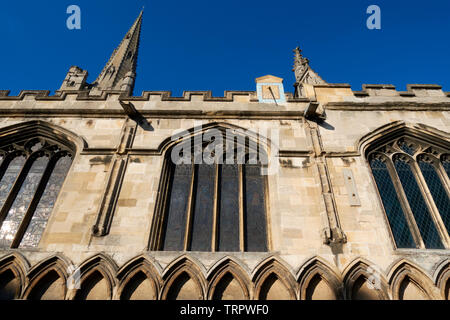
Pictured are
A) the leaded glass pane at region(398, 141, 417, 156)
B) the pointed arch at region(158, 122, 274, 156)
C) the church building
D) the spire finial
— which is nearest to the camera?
the church building

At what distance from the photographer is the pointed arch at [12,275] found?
4480 millimetres

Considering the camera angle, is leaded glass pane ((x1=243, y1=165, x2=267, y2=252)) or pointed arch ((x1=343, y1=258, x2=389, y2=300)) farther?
leaded glass pane ((x1=243, y1=165, x2=267, y2=252))

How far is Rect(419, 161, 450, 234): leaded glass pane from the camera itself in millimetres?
5705

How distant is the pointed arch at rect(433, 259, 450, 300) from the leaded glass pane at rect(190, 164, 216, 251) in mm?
3687

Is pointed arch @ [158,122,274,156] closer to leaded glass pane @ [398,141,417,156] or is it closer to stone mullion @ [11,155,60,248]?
stone mullion @ [11,155,60,248]

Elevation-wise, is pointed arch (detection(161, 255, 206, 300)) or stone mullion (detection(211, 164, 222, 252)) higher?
stone mullion (detection(211, 164, 222, 252))

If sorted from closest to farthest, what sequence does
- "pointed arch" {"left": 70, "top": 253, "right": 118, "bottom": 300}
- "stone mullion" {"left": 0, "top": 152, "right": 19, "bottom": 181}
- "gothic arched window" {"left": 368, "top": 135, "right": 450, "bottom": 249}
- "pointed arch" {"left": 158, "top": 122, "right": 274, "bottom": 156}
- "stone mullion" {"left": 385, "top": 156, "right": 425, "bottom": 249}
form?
"pointed arch" {"left": 70, "top": 253, "right": 118, "bottom": 300}, "stone mullion" {"left": 385, "top": 156, "right": 425, "bottom": 249}, "gothic arched window" {"left": 368, "top": 135, "right": 450, "bottom": 249}, "stone mullion" {"left": 0, "top": 152, "right": 19, "bottom": 181}, "pointed arch" {"left": 158, "top": 122, "right": 274, "bottom": 156}

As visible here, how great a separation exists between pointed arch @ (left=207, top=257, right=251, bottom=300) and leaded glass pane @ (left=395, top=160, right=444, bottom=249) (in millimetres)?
3424

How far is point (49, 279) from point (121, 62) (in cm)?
2444

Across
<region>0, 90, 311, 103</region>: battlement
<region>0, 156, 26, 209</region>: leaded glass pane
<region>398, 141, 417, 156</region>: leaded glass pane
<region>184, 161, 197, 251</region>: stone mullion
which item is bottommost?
<region>184, 161, 197, 251</region>: stone mullion

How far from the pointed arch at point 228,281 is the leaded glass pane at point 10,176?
457 centimetres

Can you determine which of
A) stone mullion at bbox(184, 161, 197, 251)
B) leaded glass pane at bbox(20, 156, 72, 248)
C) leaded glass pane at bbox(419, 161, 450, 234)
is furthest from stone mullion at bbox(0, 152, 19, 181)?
leaded glass pane at bbox(419, 161, 450, 234)

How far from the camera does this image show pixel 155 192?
5641mm
